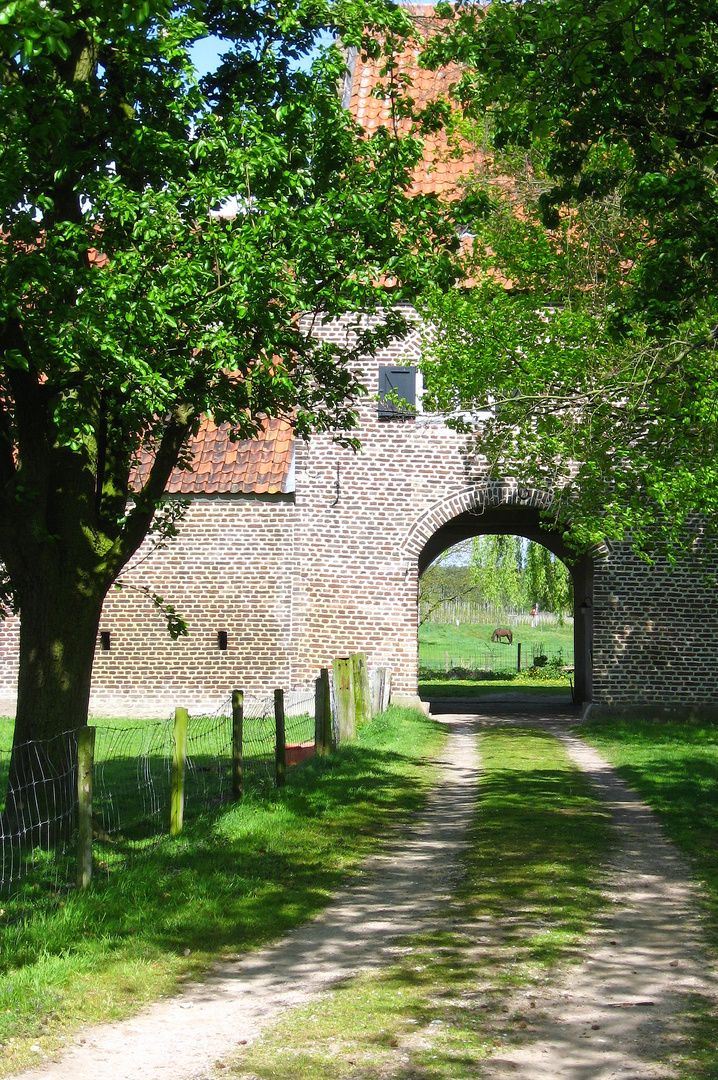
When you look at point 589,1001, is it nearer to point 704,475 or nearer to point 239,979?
point 239,979

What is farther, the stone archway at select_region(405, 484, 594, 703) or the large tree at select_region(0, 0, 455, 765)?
the stone archway at select_region(405, 484, 594, 703)

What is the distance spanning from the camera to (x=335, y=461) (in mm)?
19156

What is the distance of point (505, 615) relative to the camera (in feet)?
204

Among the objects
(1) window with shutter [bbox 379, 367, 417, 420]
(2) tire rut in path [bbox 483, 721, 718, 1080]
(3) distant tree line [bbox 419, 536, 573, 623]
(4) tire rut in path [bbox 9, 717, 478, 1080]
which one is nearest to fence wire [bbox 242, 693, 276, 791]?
(4) tire rut in path [bbox 9, 717, 478, 1080]

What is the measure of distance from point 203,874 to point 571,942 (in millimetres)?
2531

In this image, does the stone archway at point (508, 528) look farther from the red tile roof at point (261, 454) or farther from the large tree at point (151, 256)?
the large tree at point (151, 256)

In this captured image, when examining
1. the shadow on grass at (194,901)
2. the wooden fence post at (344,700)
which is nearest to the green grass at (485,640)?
the wooden fence post at (344,700)

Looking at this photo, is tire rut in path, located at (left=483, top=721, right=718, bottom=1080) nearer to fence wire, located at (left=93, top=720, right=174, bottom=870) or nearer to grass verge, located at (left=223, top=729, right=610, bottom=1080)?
grass verge, located at (left=223, top=729, right=610, bottom=1080)

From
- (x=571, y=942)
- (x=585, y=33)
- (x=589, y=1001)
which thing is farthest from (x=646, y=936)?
(x=585, y=33)

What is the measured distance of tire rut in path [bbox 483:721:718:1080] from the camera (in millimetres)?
4480

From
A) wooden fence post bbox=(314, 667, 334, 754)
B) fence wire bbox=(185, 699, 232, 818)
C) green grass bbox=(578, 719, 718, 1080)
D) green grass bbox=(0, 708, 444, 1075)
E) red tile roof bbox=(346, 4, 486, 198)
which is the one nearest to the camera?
green grass bbox=(578, 719, 718, 1080)

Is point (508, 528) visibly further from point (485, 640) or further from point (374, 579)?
point (485, 640)

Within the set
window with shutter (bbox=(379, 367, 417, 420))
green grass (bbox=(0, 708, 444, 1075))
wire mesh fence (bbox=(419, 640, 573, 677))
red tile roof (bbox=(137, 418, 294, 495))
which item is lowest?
green grass (bbox=(0, 708, 444, 1075))

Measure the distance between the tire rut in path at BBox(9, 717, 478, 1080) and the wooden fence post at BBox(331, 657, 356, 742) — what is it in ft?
16.2
